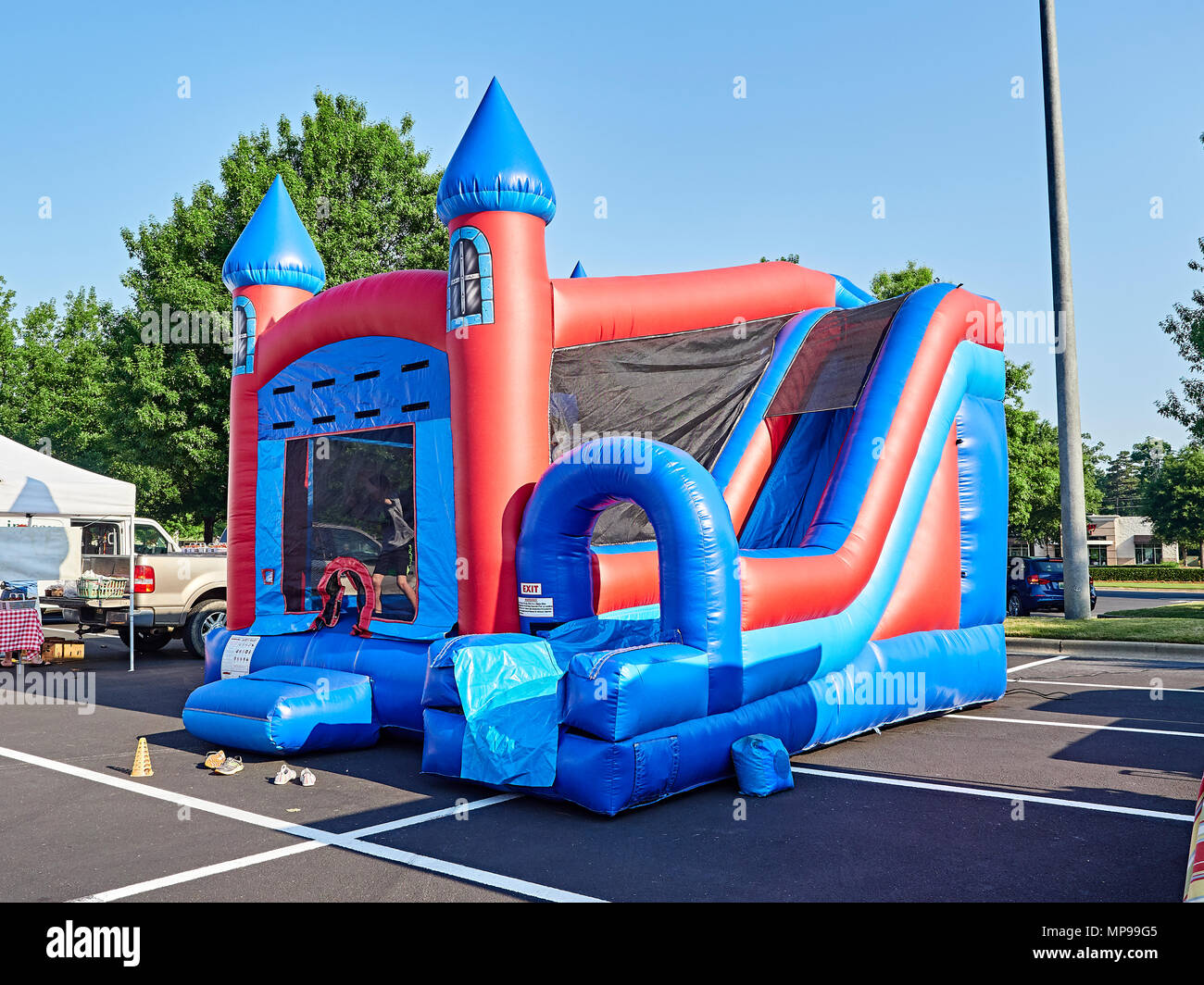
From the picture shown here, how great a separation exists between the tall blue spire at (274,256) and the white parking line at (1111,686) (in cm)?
836

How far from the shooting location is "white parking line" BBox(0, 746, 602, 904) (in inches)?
161

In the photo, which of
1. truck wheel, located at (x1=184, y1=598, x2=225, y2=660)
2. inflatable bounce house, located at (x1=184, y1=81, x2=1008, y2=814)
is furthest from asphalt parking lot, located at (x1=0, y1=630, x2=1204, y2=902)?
truck wheel, located at (x1=184, y1=598, x2=225, y2=660)

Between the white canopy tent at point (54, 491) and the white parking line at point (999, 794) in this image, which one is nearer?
the white parking line at point (999, 794)

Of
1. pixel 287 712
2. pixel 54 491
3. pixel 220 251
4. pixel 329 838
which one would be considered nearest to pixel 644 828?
pixel 329 838

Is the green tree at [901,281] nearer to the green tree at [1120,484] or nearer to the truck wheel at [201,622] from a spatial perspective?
the truck wheel at [201,622]

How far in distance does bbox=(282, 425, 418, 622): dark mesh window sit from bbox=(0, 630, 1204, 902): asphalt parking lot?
4.90 feet

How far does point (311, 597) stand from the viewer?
8.60 m

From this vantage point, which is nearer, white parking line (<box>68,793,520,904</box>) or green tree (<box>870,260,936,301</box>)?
white parking line (<box>68,793,520,904</box>)

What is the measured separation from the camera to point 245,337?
9.20 m

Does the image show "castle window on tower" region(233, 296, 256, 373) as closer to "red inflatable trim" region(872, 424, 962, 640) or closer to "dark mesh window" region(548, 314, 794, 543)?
"dark mesh window" region(548, 314, 794, 543)

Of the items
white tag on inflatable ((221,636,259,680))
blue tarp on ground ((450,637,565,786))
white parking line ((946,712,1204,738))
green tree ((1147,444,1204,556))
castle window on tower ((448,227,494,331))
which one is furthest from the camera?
green tree ((1147,444,1204,556))

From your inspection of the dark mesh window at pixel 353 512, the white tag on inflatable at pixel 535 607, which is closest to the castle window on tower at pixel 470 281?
the dark mesh window at pixel 353 512

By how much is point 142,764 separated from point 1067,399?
13.2 meters

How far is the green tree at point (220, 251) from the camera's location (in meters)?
18.0
